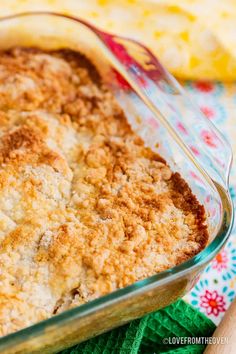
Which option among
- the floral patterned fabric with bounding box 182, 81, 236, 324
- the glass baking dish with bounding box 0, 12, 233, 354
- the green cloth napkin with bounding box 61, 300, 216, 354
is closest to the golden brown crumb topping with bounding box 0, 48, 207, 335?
the glass baking dish with bounding box 0, 12, 233, 354

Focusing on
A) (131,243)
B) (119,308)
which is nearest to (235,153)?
(131,243)

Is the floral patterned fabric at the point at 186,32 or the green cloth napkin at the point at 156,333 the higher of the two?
the floral patterned fabric at the point at 186,32

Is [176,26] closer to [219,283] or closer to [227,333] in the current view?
[219,283]

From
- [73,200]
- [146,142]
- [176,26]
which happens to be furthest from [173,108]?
[176,26]

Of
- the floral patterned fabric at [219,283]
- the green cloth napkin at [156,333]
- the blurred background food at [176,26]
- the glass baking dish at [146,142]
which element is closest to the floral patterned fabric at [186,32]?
the blurred background food at [176,26]

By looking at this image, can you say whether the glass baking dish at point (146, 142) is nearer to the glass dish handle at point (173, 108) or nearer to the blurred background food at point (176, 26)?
the glass dish handle at point (173, 108)

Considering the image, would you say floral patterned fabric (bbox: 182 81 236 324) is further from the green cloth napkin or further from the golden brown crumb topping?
the golden brown crumb topping

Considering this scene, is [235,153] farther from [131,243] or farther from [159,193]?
[131,243]
